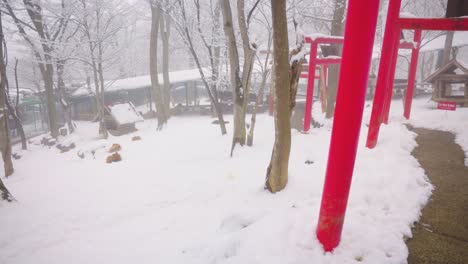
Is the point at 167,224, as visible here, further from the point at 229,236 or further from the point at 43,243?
the point at 43,243

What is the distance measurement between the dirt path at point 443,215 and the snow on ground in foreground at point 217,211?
4.2 inches

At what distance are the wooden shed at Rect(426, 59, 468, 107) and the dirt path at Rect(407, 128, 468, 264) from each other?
465cm

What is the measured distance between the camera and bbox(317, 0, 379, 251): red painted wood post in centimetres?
151

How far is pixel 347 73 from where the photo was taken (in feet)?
5.19

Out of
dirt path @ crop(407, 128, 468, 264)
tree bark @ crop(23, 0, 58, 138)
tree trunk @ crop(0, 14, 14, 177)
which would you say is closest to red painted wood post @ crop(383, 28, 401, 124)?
dirt path @ crop(407, 128, 468, 264)

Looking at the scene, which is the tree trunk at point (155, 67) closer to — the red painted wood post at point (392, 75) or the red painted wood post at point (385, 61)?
the red painted wood post at point (392, 75)

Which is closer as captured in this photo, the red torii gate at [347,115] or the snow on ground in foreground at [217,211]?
the red torii gate at [347,115]

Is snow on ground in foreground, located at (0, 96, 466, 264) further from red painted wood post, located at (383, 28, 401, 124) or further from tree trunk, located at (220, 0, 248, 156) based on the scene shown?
tree trunk, located at (220, 0, 248, 156)

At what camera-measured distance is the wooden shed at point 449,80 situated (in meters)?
7.23

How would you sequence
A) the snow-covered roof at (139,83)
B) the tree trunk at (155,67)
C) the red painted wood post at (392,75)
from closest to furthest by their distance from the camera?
the red painted wood post at (392,75), the tree trunk at (155,67), the snow-covered roof at (139,83)

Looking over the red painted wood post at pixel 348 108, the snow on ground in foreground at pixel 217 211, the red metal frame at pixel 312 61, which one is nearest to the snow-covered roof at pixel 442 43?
the red metal frame at pixel 312 61

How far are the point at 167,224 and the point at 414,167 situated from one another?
3.72 metres

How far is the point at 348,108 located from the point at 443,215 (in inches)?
71.0

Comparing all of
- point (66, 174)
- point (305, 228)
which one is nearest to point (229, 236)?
point (305, 228)
